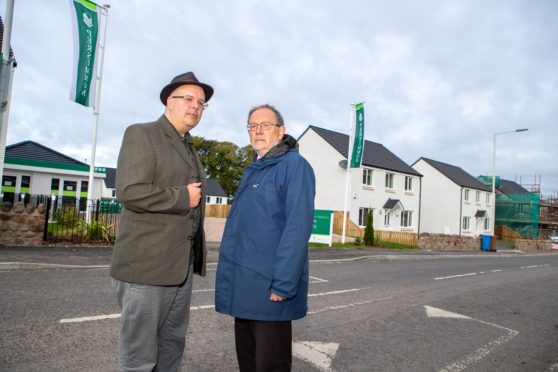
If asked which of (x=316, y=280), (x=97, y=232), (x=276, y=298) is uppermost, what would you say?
(x=276, y=298)

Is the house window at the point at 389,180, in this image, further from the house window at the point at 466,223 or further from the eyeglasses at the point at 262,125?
the eyeglasses at the point at 262,125

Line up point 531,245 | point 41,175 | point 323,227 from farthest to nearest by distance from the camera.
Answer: point 531,245
point 41,175
point 323,227

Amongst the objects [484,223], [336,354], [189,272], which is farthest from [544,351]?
[484,223]

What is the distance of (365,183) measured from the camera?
100.0 feet

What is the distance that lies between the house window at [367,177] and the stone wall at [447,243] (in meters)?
6.88

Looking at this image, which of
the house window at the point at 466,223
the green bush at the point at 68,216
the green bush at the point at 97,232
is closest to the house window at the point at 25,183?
the green bush at the point at 68,216

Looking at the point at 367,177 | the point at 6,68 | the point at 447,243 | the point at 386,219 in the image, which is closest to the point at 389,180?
the point at 367,177

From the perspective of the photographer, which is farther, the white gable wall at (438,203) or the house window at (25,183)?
the white gable wall at (438,203)

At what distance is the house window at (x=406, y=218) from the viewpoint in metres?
33.8

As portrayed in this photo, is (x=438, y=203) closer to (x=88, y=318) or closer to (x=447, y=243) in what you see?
(x=447, y=243)

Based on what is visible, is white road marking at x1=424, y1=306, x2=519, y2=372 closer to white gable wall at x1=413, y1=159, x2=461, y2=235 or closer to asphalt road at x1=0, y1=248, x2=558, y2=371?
asphalt road at x1=0, y1=248, x2=558, y2=371

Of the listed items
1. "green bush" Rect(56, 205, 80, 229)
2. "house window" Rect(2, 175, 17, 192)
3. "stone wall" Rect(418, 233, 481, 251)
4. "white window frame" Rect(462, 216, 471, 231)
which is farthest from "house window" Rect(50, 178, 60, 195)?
"white window frame" Rect(462, 216, 471, 231)

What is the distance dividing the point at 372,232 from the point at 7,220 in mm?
17076

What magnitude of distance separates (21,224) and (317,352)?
9900 millimetres
